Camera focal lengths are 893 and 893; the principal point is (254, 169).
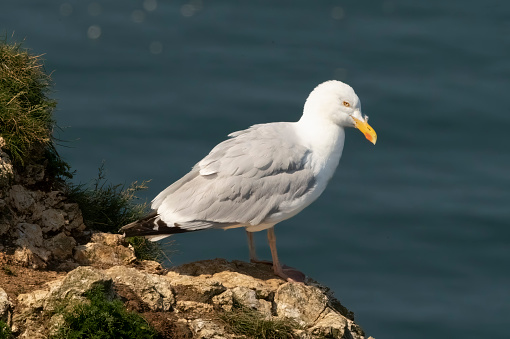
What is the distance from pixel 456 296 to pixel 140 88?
8410 mm

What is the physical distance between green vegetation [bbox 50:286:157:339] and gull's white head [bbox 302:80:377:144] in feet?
13.1

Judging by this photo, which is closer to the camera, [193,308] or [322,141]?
[193,308]

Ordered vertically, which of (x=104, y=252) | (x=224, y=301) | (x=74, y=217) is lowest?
(x=224, y=301)

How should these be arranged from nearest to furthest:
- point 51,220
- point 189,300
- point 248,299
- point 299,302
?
point 189,300
point 248,299
point 299,302
point 51,220

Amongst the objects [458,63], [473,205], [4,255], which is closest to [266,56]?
[458,63]

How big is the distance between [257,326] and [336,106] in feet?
11.2

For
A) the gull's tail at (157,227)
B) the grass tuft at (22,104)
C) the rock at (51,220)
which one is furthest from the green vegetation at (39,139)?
the gull's tail at (157,227)

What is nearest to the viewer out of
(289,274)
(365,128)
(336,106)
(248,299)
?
(248,299)

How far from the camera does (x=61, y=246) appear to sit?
30.0ft

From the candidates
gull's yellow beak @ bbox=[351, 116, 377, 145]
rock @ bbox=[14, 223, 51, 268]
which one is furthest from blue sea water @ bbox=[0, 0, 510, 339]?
rock @ bbox=[14, 223, 51, 268]

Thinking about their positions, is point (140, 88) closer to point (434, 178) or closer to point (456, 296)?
point (434, 178)

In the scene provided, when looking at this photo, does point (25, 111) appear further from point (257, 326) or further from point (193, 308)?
point (257, 326)

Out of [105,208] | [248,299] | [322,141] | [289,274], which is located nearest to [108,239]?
[105,208]

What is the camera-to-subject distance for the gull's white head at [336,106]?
10344 mm
